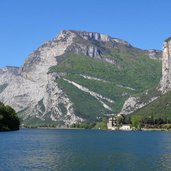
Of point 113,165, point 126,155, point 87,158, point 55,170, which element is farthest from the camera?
point 126,155

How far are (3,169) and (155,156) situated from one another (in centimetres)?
4141

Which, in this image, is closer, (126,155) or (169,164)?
(169,164)

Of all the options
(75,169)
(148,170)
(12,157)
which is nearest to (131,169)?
(148,170)

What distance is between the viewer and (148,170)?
90.2 metres

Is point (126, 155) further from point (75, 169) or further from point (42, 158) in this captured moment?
point (75, 169)

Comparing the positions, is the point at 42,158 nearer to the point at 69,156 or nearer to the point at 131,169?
the point at 69,156

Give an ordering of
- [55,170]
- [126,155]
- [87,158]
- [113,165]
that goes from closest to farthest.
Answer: [55,170] → [113,165] → [87,158] → [126,155]

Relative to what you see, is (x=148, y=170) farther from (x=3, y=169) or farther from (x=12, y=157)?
(x=12, y=157)

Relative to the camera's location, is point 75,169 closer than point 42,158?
Yes

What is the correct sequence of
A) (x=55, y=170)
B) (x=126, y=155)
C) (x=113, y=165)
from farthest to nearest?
(x=126, y=155) < (x=113, y=165) < (x=55, y=170)

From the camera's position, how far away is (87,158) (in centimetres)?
10994

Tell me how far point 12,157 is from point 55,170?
80.8 ft

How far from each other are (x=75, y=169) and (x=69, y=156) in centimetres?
2441

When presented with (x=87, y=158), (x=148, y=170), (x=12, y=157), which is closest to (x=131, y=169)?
(x=148, y=170)
